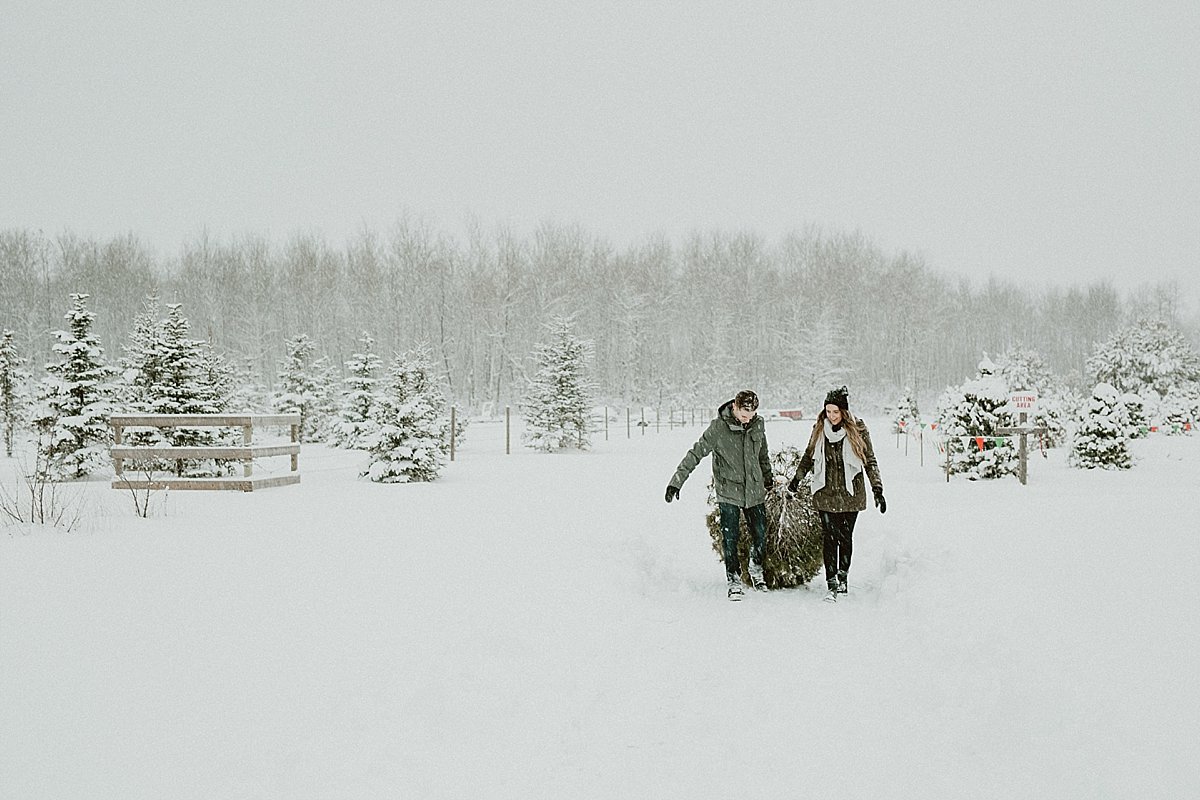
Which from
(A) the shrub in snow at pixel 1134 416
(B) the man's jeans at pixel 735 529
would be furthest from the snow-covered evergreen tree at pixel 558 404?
(B) the man's jeans at pixel 735 529

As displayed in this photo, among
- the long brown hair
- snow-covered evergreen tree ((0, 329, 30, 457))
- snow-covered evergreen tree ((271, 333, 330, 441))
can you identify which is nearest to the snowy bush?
snow-covered evergreen tree ((271, 333, 330, 441))

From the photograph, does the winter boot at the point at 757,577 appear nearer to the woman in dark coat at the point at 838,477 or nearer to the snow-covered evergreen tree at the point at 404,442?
the woman in dark coat at the point at 838,477

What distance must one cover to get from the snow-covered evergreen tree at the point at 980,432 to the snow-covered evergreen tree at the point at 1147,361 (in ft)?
87.6

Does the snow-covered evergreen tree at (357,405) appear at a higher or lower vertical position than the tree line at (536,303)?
lower

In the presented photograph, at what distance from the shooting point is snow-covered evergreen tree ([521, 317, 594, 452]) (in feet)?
90.5

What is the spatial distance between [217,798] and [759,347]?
67305mm

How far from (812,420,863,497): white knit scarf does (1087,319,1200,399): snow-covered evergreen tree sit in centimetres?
3815

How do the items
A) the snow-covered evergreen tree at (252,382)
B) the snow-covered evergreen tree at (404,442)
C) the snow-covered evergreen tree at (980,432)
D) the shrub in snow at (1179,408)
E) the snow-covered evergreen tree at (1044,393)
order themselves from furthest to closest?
the snow-covered evergreen tree at (252,382), the shrub in snow at (1179,408), the snow-covered evergreen tree at (1044,393), the snow-covered evergreen tree at (980,432), the snow-covered evergreen tree at (404,442)

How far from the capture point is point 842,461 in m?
7.30

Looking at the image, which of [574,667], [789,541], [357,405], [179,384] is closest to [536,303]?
[357,405]

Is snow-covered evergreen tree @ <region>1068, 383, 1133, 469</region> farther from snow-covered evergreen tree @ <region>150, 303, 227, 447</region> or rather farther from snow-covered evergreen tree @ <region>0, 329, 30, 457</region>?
snow-covered evergreen tree @ <region>0, 329, 30, 457</region>

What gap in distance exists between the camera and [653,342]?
219ft

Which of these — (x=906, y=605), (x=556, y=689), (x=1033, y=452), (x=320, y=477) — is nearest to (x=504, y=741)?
(x=556, y=689)

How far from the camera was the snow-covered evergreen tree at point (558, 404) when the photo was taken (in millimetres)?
27594
